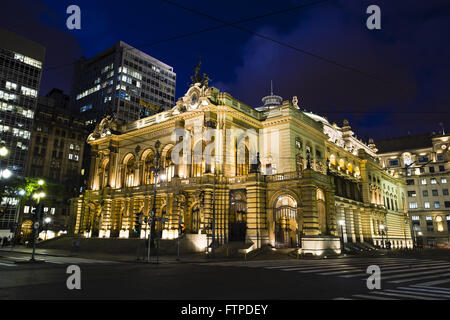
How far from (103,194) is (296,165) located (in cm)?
3126

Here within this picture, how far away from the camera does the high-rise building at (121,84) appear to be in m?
100

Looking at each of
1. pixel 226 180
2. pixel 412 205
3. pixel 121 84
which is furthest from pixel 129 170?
pixel 412 205

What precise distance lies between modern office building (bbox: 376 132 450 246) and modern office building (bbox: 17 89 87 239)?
8111cm

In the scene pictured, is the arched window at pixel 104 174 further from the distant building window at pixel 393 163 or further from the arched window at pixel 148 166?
the distant building window at pixel 393 163

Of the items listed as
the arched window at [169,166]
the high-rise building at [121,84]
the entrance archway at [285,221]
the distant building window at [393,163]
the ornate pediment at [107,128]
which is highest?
the high-rise building at [121,84]

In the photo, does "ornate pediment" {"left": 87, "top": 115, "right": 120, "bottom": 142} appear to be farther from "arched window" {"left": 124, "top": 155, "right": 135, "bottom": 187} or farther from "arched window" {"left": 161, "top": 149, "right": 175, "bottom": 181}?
"arched window" {"left": 161, "top": 149, "right": 175, "bottom": 181}

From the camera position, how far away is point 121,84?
327 ft

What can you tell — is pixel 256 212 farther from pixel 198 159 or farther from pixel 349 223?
pixel 349 223

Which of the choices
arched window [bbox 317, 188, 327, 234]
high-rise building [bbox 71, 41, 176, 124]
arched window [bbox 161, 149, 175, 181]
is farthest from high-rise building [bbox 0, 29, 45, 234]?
arched window [bbox 317, 188, 327, 234]

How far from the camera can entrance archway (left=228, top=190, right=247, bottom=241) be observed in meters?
39.6

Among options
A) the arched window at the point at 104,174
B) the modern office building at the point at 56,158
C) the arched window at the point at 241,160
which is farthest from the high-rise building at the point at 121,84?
the arched window at the point at 241,160

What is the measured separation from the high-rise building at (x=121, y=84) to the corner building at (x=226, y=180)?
43.8 m
